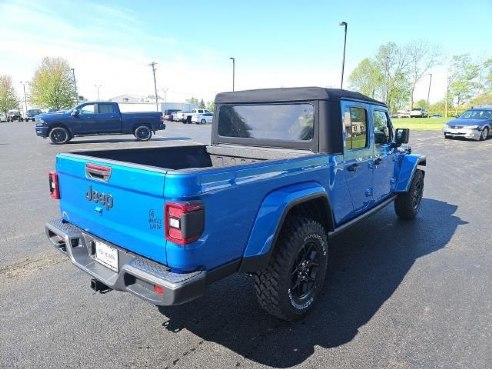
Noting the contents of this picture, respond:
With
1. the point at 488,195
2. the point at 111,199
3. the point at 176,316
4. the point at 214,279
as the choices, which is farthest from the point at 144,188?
the point at 488,195

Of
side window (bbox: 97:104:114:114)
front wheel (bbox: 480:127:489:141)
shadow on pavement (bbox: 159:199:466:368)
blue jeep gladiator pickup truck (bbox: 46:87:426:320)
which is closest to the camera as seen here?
blue jeep gladiator pickup truck (bbox: 46:87:426:320)

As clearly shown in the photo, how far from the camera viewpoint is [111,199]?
2623 mm

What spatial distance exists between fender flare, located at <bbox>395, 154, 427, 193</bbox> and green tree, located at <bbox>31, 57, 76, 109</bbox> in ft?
228

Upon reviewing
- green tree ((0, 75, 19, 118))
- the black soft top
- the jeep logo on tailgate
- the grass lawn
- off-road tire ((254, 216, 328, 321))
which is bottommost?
off-road tire ((254, 216, 328, 321))

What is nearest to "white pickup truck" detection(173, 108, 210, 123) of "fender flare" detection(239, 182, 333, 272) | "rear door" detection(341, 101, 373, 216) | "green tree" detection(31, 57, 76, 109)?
"green tree" detection(31, 57, 76, 109)

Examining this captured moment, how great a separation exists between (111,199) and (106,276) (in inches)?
22.8

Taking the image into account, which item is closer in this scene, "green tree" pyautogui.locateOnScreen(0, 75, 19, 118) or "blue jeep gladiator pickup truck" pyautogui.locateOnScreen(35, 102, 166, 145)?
"blue jeep gladiator pickup truck" pyautogui.locateOnScreen(35, 102, 166, 145)

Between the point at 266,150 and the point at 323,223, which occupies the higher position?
the point at 266,150

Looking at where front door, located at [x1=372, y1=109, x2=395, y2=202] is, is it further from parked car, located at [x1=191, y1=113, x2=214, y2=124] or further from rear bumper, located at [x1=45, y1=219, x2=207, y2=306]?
parked car, located at [x1=191, y1=113, x2=214, y2=124]

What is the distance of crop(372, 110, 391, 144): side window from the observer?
14.9 feet

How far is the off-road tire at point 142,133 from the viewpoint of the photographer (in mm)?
19328

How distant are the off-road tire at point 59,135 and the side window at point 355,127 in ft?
54.6

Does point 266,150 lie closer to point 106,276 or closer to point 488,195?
point 106,276

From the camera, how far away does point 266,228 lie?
266 centimetres
